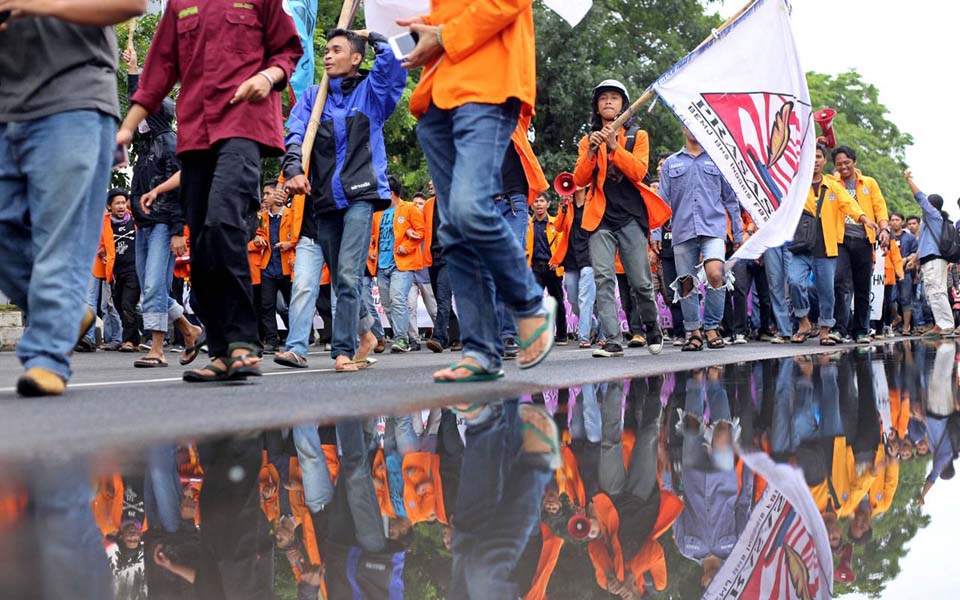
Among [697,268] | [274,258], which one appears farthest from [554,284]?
[697,268]

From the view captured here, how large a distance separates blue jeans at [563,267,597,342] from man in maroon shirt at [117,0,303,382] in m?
6.90

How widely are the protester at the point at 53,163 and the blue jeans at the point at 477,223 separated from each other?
1474 millimetres

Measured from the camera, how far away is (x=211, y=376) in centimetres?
554

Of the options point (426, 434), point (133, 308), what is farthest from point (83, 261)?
point (133, 308)

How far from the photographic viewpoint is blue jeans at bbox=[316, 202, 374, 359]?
6.91 metres

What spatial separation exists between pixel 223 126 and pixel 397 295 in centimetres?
882

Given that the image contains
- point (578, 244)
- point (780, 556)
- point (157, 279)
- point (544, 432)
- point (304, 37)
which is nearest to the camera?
point (780, 556)

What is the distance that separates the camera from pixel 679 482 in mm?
2832

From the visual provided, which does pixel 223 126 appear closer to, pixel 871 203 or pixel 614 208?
pixel 614 208

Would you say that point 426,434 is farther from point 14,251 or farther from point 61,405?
point 14,251

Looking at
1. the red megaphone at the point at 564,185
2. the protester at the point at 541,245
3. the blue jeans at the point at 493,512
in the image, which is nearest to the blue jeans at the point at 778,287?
the red megaphone at the point at 564,185

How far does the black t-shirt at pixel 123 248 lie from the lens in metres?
13.9

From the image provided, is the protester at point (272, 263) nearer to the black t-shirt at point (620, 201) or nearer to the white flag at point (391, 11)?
the black t-shirt at point (620, 201)

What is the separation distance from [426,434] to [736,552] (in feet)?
5.38
